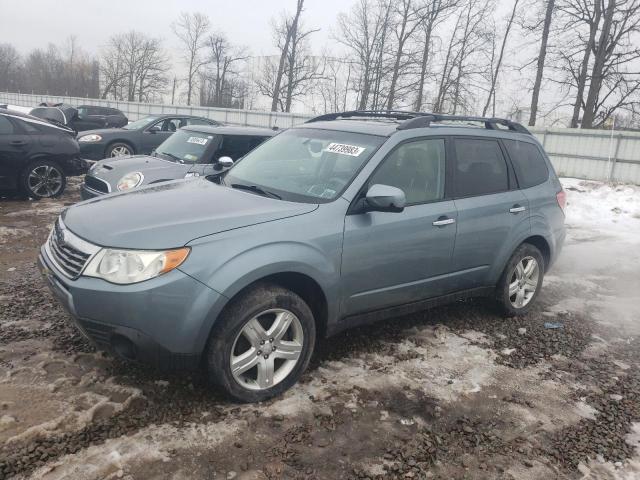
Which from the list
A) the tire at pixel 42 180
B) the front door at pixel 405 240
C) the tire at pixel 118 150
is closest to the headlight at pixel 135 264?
the front door at pixel 405 240

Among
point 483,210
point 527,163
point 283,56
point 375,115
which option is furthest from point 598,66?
point 483,210

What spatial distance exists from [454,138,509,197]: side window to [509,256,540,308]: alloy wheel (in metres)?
0.82

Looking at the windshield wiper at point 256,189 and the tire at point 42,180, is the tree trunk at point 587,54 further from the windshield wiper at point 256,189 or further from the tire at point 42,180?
the windshield wiper at point 256,189

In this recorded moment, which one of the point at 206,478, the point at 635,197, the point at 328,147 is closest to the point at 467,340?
the point at 328,147

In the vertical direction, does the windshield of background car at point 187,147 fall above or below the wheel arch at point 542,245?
above

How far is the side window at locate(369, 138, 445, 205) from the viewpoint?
12.6 feet

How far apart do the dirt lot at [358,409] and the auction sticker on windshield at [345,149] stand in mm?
1517

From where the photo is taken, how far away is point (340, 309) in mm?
3525

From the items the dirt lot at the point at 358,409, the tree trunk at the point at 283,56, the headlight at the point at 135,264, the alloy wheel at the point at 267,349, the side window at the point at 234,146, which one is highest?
the tree trunk at the point at 283,56

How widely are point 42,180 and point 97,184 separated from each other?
253 centimetres

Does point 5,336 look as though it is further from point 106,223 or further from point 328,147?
point 328,147

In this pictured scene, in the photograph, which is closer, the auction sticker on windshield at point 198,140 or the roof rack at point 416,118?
the roof rack at point 416,118

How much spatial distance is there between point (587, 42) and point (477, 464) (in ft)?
81.4

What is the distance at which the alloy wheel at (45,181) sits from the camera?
8.91 metres
